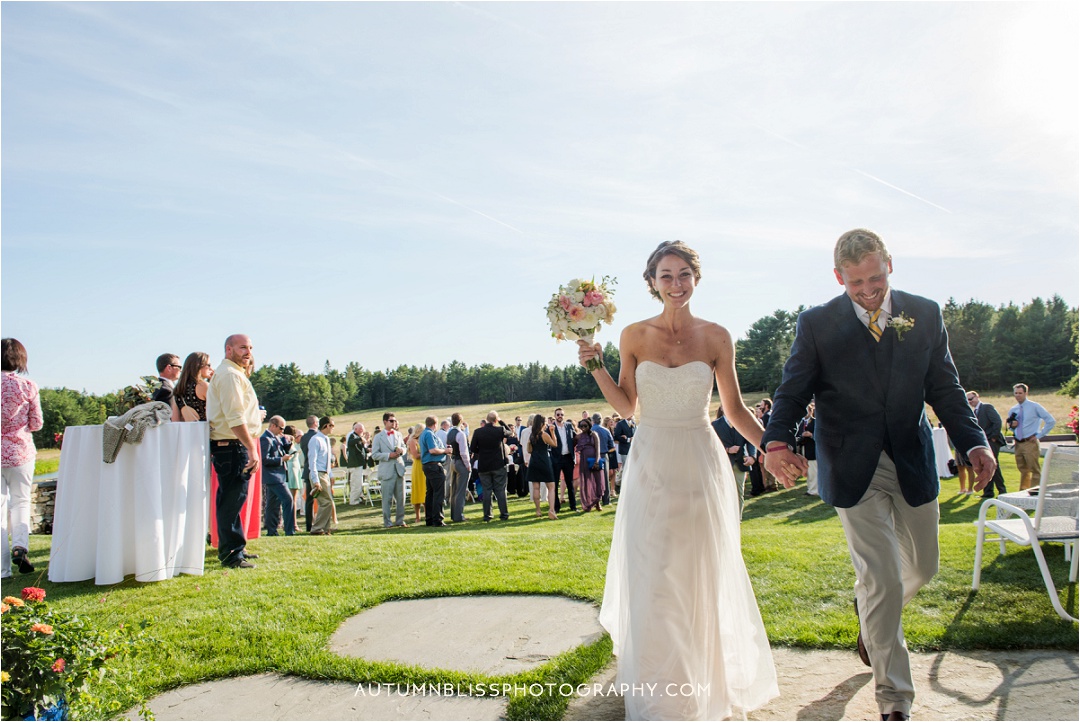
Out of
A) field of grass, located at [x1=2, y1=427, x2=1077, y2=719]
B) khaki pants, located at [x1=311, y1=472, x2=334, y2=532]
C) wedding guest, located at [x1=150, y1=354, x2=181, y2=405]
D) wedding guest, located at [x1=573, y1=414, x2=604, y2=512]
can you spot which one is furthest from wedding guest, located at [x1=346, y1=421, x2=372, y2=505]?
wedding guest, located at [x1=150, y1=354, x2=181, y2=405]

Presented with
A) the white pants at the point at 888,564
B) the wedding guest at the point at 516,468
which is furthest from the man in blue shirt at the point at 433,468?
the white pants at the point at 888,564

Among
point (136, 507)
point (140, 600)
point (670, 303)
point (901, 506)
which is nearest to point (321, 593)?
point (140, 600)

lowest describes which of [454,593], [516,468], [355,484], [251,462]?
[355,484]

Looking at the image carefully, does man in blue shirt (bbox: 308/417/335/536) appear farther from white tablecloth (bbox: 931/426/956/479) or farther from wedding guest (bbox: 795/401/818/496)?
white tablecloth (bbox: 931/426/956/479)

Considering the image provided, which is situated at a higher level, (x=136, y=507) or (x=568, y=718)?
(x=136, y=507)

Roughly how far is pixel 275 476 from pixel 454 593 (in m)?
6.54

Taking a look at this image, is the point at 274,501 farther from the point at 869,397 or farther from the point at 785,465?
the point at 869,397

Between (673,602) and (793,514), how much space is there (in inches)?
442

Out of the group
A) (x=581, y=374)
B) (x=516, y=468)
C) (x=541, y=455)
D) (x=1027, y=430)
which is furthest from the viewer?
(x=581, y=374)

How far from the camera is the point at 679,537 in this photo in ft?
13.0

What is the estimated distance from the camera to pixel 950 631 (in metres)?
4.68

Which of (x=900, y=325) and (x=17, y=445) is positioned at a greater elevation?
(x=900, y=325)

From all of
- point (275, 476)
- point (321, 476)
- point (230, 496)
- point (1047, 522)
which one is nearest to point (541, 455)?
point (321, 476)

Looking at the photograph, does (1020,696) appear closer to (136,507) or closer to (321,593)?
(321,593)
